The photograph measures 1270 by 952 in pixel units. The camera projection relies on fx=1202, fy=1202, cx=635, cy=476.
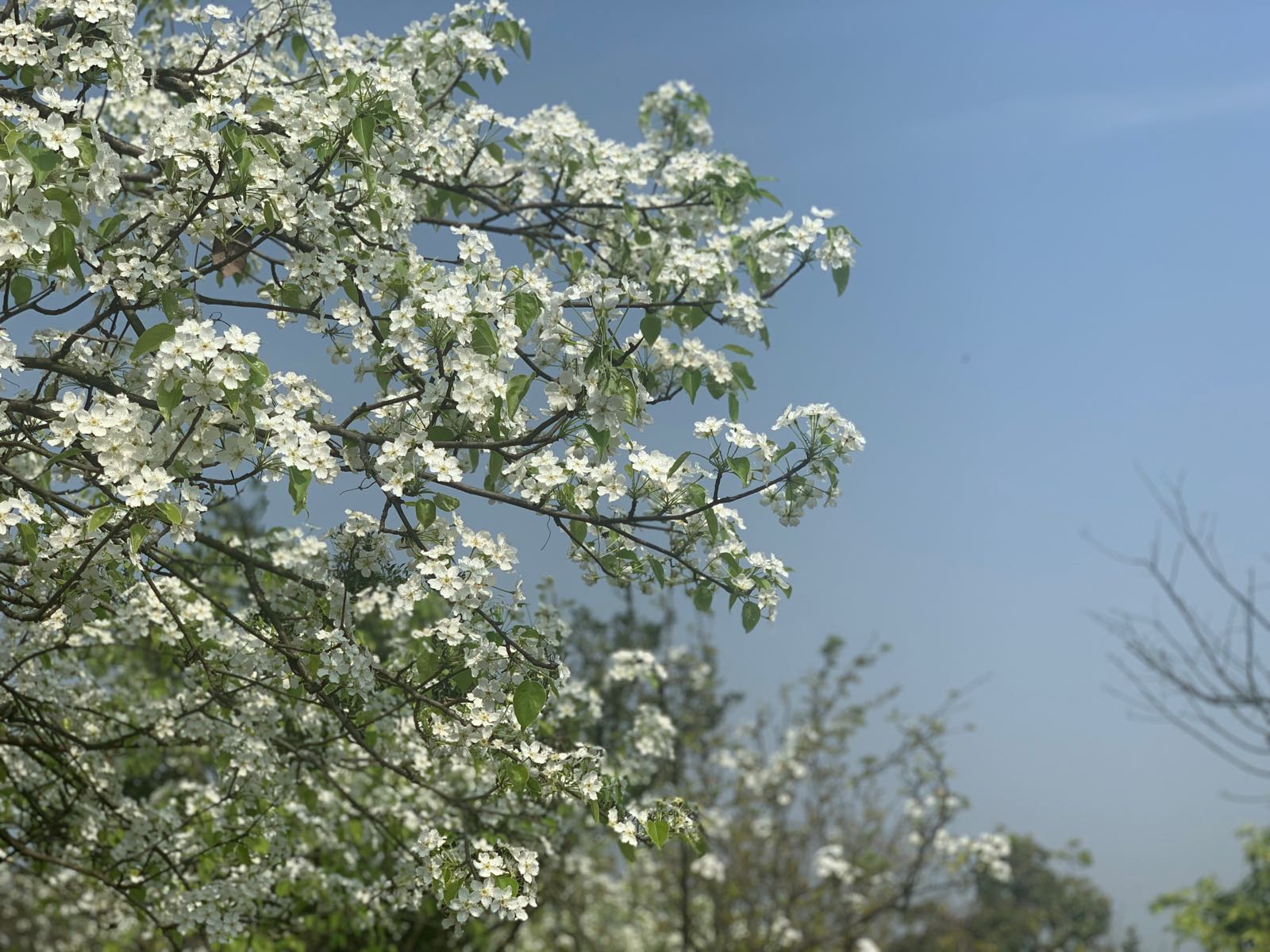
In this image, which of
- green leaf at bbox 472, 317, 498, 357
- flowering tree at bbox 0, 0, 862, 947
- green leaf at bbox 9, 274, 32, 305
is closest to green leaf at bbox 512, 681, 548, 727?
flowering tree at bbox 0, 0, 862, 947

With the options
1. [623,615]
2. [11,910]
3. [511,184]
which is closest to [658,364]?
[511,184]

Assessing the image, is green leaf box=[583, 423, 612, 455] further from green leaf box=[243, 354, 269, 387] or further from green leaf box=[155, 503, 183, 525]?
green leaf box=[155, 503, 183, 525]

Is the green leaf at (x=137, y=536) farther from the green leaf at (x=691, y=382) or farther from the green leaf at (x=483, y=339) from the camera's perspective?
the green leaf at (x=691, y=382)

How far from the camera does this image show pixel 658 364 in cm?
351

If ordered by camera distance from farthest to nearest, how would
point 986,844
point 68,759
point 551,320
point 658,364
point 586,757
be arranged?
point 986,844 → point 68,759 → point 658,364 → point 586,757 → point 551,320

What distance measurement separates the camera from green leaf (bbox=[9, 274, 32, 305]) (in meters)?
3.07

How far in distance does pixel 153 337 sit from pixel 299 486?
422 millimetres

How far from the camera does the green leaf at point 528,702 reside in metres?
2.77

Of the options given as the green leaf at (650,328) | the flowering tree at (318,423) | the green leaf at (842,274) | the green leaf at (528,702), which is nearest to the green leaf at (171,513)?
the flowering tree at (318,423)

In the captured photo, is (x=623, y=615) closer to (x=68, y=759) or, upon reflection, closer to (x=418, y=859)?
(x=68, y=759)

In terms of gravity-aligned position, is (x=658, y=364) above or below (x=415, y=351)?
above

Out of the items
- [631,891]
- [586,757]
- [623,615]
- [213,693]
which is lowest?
[586,757]

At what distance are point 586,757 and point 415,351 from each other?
1.14 metres

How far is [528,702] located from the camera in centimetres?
278
